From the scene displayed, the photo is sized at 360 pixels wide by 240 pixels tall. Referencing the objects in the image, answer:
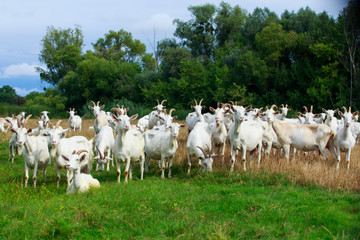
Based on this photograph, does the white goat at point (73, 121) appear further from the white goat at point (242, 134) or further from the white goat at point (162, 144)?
the white goat at point (242, 134)

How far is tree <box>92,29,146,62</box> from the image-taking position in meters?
63.1

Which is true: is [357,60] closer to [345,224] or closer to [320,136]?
Answer: [320,136]

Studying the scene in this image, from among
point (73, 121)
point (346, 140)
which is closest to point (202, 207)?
point (346, 140)

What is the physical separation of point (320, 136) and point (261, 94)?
23.5 metres

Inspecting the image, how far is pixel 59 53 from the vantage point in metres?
58.5

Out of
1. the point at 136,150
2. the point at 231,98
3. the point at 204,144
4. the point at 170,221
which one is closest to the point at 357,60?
the point at 231,98

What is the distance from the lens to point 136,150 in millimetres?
9648

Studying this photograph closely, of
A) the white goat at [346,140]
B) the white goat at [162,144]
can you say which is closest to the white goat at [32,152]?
the white goat at [162,144]

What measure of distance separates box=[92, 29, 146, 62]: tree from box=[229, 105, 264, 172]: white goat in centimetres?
5471

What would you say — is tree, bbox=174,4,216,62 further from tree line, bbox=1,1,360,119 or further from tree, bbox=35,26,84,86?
tree, bbox=35,26,84,86

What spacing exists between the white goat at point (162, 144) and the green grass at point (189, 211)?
139 cm

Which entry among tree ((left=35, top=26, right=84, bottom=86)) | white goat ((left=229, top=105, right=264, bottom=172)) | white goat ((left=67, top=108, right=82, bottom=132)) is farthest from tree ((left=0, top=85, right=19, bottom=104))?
white goat ((left=229, top=105, right=264, bottom=172))

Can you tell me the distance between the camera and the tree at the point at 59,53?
5778 cm

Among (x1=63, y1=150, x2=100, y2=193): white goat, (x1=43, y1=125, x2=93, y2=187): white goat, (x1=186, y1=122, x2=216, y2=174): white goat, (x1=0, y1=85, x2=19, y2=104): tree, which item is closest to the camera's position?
(x1=63, y1=150, x2=100, y2=193): white goat
